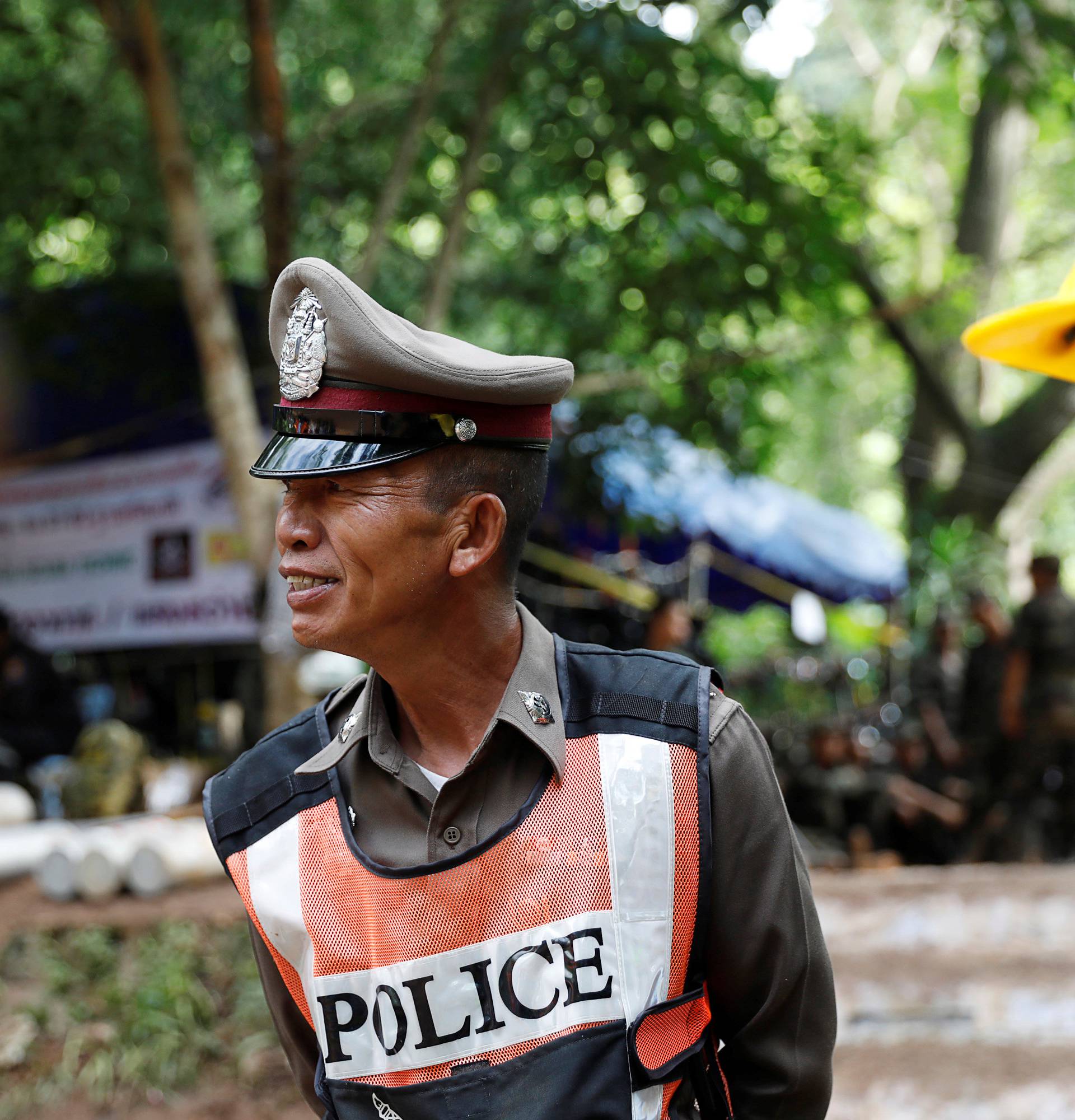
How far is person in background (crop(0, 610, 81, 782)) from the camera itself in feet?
28.3

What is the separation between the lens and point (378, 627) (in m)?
1.80

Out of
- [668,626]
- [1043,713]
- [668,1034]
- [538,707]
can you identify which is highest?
[538,707]

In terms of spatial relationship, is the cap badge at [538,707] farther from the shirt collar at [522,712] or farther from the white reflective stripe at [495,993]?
the white reflective stripe at [495,993]

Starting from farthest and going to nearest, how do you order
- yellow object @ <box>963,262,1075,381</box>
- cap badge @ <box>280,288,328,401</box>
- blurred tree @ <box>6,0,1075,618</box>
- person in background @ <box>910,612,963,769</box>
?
1. person in background @ <box>910,612,963,769</box>
2. blurred tree @ <box>6,0,1075,618</box>
3. yellow object @ <box>963,262,1075,381</box>
4. cap badge @ <box>280,288,328,401</box>

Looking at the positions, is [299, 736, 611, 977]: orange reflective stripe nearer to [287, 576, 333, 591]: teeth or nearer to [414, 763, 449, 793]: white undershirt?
[414, 763, 449, 793]: white undershirt

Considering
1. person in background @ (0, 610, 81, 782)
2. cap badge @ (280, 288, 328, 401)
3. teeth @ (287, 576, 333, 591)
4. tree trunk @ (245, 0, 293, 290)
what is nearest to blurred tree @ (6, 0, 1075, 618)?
tree trunk @ (245, 0, 293, 290)

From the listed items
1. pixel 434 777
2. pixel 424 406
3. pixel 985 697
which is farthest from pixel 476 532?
pixel 985 697

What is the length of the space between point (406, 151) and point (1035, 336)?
456 centimetres

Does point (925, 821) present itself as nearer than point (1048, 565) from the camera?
No

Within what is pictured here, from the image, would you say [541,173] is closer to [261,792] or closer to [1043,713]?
[1043,713]

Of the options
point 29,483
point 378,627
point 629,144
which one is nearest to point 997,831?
point 629,144

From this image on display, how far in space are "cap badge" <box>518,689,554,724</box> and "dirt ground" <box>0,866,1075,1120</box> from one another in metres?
3.65

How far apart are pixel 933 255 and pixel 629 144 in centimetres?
1415

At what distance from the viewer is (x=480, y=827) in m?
1.80
